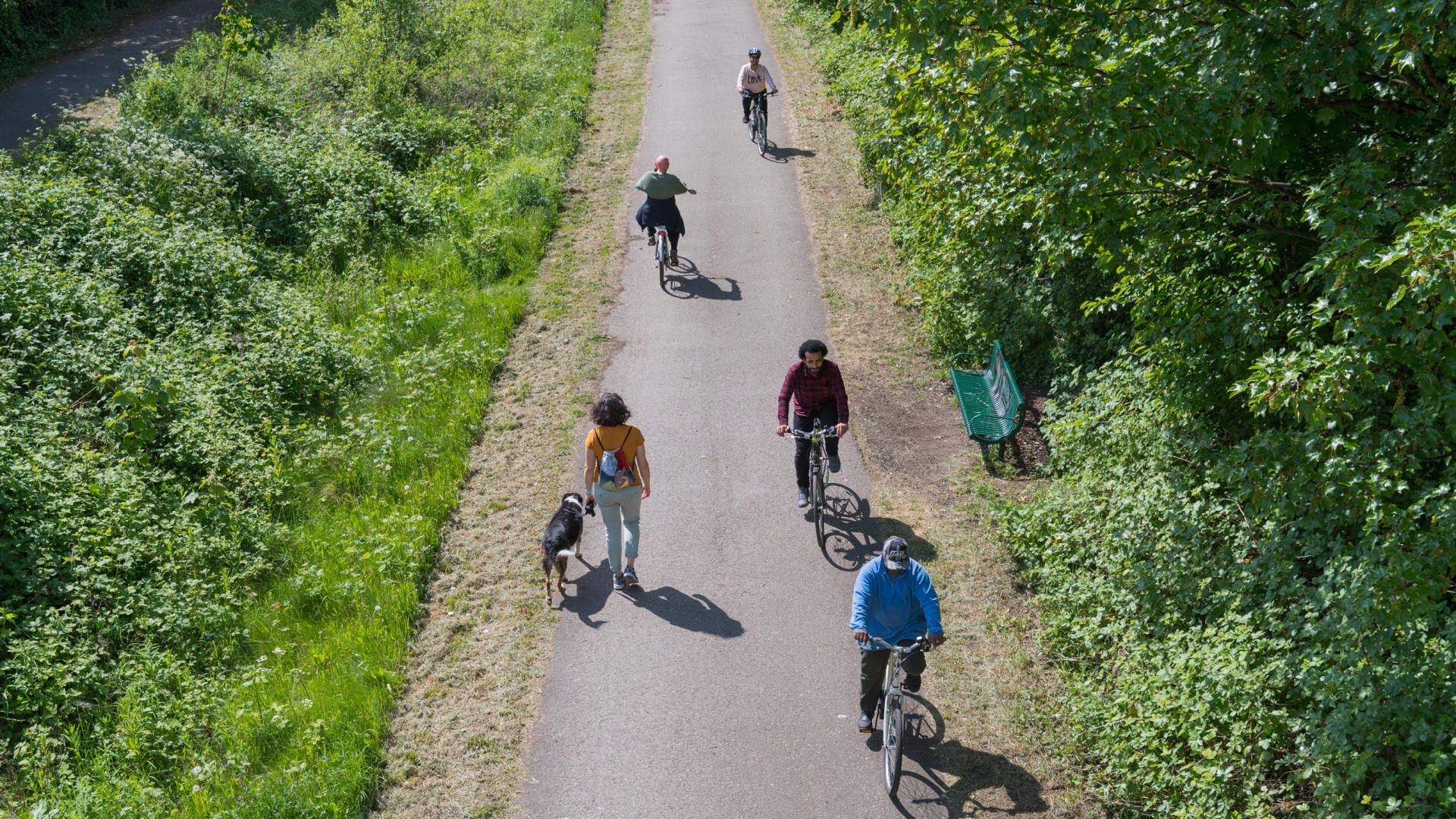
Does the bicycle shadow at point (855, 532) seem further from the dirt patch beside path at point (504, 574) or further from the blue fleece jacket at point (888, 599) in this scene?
the dirt patch beside path at point (504, 574)

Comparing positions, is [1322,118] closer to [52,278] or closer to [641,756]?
[641,756]

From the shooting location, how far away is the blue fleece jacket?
677 centimetres

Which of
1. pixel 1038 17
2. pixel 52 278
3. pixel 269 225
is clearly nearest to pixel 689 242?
pixel 269 225

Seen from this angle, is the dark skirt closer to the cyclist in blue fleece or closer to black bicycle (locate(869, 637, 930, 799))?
the cyclist in blue fleece

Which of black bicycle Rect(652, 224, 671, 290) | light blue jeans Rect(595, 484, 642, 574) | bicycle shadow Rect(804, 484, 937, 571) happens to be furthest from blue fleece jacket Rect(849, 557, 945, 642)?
black bicycle Rect(652, 224, 671, 290)

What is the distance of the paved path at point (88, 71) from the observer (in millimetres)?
20344

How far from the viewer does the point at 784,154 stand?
1969cm

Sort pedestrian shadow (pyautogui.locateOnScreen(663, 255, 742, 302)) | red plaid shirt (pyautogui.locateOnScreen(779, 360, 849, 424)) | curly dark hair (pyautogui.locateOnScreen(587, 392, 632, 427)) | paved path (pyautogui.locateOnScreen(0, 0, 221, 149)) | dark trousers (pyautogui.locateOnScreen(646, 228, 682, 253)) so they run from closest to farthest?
curly dark hair (pyautogui.locateOnScreen(587, 392, 632, 427))
red plaid shirt (pyautogui.locateOnScreen(779, 360, 849, 424))
pedestrian shadow (pyautogui.locateOnScreen(663, 255, 742, 302))
dark trousers (pyautogui.locateOnScreen(646, 228, 682, 253))
paved path (pyautogui.locateOnScreen(0, 0, 221, 149))

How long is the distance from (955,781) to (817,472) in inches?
128

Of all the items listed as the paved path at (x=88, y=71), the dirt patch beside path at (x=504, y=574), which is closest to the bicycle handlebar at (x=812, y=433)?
the dirt patch beside path at (x=504, y=574)

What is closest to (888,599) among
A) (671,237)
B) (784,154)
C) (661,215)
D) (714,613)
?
(714,613)

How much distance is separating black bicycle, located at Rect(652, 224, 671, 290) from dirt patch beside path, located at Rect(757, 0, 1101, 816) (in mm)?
2304

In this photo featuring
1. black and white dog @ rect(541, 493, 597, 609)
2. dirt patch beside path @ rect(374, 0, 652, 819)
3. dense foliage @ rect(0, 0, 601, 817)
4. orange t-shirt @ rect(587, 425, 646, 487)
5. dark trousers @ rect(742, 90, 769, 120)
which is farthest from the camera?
dark trousers @ rect(742, 90, 769, 120)

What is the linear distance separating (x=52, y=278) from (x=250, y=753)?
745 cm
